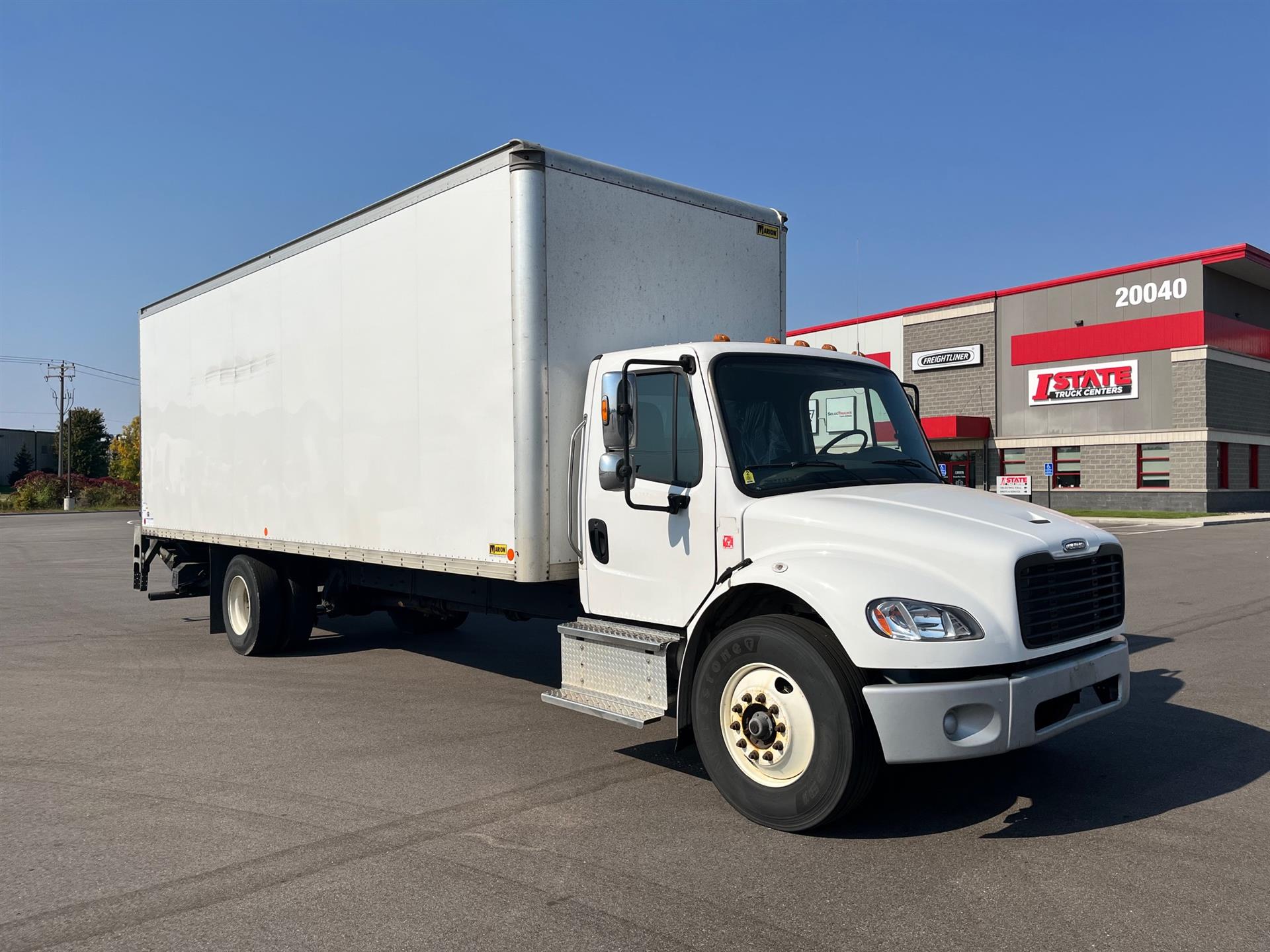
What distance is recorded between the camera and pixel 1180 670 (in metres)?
8.82

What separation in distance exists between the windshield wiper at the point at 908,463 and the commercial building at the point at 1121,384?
3389 centimetres

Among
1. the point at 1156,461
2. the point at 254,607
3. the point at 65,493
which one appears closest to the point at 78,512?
the point at 65,493

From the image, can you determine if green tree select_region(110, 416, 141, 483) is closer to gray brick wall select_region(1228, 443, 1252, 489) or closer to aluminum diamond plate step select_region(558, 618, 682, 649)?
gray brick wall select_region(1228, 443, 1252, 489)

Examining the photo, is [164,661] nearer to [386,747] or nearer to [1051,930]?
[386,747]

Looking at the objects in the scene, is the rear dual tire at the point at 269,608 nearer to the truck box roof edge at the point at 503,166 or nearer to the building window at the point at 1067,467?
the truck box roof edge at the point at 503,166

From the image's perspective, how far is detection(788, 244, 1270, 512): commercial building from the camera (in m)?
37.0

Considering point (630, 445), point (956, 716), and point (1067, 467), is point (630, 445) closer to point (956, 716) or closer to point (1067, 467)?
point (956, 716)

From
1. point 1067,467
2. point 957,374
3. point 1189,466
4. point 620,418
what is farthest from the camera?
point 957,374

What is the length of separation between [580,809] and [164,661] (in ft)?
21.3

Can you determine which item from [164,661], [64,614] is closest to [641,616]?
[164,661]

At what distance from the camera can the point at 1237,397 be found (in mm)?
38719

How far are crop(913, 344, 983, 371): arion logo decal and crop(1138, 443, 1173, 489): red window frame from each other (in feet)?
25.3

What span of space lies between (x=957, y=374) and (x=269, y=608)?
1545 inches

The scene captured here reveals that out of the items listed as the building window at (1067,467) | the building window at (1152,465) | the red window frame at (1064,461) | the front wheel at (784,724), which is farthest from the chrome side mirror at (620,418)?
the building window at (1067,467)
